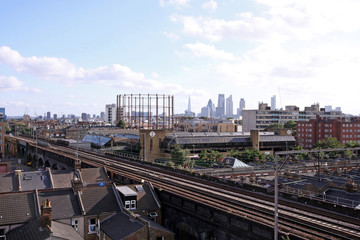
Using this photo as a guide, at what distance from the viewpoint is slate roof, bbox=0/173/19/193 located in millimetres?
40781

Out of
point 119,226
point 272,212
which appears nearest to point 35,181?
point 119,226

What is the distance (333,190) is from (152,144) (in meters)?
57.9

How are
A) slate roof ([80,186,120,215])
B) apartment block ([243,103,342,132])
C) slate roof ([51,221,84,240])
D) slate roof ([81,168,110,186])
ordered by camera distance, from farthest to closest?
apartment block ([243,103,342,132]) < slate roof ([81,168,110,186]) < slate roof ([80,186,120,215]) < slate roof ([51,221,84,240])

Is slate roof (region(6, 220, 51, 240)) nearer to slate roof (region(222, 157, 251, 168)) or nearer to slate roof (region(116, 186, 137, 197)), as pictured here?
slate roof (region(116, 186, 137, 197))

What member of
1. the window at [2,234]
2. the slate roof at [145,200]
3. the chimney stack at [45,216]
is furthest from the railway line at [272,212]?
the window at [2,234]

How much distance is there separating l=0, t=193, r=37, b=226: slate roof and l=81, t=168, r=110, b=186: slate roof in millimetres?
14867

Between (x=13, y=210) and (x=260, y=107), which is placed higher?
(x=260, y=107)

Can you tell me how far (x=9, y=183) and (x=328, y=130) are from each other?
113 metres

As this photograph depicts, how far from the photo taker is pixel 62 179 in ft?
149

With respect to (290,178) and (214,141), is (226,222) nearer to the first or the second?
(290,178)

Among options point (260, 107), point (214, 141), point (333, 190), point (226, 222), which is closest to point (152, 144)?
point (214, 141)

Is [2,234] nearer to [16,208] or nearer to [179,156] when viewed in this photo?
[16,208]

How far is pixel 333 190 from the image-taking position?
38094 millimetres

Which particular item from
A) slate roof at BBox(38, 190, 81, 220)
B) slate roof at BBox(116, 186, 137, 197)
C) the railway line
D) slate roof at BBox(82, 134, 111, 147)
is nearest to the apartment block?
slate roof at BBox(82, 134, 111, 147)
